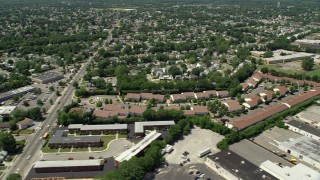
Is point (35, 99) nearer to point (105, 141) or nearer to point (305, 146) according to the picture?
point (105, 141)

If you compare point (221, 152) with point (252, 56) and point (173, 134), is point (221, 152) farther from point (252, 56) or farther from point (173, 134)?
point (252, 56)

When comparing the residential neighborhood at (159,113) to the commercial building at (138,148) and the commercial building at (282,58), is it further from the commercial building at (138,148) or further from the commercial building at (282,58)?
the commercial building at (282,58)

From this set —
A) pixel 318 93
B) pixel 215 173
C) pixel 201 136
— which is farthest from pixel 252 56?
pixel 215 173

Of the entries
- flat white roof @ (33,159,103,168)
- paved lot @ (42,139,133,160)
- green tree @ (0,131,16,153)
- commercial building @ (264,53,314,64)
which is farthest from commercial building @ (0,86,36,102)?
commercial building @ (264,53,314,64)

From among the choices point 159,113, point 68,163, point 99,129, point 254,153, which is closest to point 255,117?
point 254,153

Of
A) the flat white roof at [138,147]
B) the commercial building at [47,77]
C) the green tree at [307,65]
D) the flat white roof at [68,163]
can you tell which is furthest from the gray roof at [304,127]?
the commercial building at [47,77]
